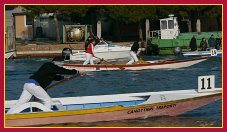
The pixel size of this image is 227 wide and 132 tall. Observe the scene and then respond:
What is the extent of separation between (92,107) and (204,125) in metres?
3.15

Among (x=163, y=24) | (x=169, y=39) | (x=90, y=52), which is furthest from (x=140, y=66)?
(x=163, y=24)

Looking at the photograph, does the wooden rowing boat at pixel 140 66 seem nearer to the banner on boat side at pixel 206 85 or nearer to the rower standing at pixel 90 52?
the rower standing at pixel 90 52

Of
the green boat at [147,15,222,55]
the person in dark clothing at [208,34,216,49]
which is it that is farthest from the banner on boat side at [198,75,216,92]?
the green boat at [147,15,222,55]

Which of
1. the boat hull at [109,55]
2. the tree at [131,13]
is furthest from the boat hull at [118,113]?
the tree at [131,13]

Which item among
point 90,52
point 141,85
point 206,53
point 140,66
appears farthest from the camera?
point 206,53

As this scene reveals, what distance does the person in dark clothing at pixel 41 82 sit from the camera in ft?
51.6

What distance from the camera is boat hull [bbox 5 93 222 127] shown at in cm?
1558

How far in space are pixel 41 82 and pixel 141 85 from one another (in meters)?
12.6

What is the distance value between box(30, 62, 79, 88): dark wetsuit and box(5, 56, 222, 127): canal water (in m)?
1.35

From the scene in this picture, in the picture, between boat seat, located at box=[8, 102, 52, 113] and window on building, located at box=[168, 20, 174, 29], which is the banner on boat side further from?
window on building, located at box=[168, 20, 174, 29]

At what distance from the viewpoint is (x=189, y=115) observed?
18.1m

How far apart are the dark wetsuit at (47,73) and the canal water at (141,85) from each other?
4.43ft

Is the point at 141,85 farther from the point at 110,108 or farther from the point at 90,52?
the point at 110,108

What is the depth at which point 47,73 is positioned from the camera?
51.8 ft
